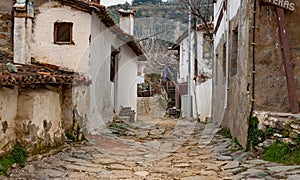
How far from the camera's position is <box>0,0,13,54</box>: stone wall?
954 cm

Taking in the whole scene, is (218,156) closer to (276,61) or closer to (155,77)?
(276,61)

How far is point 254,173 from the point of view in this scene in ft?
17.8

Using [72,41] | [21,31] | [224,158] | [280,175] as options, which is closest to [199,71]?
[72,41]

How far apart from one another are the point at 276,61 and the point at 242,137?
153 centimetres

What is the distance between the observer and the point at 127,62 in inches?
653

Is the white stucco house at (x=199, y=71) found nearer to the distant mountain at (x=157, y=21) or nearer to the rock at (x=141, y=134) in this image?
the rock at (x=141, y=134)

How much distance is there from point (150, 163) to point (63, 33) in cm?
443

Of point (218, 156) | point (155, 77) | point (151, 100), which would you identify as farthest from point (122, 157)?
point (155, 77)

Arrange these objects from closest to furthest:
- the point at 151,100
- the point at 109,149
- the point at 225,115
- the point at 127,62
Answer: the point at 109,149 < the point at 225,115 < the point at 127,62 < the point at 151,100

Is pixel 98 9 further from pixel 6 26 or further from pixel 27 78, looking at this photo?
pixel 27 78

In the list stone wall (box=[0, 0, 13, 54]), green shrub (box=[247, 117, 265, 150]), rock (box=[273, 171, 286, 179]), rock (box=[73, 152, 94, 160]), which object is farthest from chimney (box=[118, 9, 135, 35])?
rock (box=[273, 171, 286, 179])

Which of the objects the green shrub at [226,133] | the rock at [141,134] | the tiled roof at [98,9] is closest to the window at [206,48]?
the tiled roof at [98,9]

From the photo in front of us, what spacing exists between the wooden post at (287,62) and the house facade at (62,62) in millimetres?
4135

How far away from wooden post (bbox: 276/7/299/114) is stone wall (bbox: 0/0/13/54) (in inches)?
252
